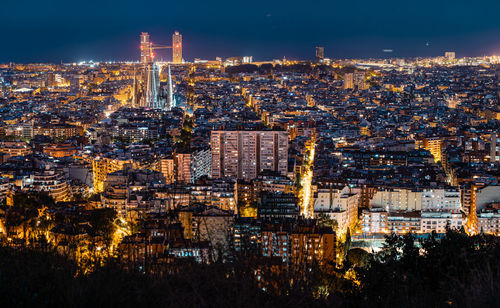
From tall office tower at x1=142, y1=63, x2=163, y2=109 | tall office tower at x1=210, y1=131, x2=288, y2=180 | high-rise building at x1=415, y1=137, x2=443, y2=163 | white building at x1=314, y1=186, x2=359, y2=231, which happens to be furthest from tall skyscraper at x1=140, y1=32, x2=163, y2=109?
white building at x1=314, y1=186, x2=359, y2=231

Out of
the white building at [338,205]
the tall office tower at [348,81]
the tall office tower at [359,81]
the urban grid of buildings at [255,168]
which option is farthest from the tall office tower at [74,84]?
the white building at [338,205]

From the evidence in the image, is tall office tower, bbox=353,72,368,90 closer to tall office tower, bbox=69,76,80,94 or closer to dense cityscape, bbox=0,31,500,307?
dense cityscape, bbox=0,31,500,307

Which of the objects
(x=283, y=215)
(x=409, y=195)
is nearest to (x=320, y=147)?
(x=409, y=195)

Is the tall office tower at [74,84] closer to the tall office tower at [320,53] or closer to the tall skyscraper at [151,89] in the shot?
the tall skyscraper at [151,89]

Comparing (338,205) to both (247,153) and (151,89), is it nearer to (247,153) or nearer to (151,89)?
(247,153)

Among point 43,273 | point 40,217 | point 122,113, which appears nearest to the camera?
point 43,273

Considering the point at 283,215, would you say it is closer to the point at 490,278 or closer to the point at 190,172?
the point at 190,172
